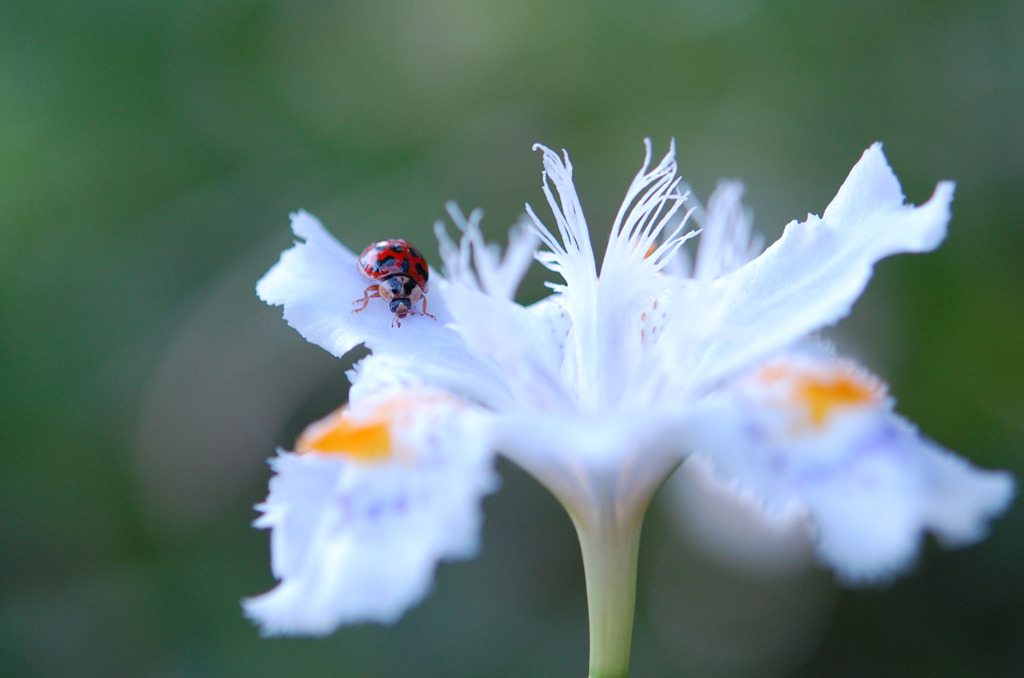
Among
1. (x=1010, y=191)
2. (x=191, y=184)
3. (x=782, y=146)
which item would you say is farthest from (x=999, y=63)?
(x=191, y=184)

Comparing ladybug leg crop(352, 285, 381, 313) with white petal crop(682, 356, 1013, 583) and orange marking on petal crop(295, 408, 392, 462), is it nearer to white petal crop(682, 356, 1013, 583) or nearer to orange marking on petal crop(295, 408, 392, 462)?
orange marking on petal crop(295, 408, 392, 462)

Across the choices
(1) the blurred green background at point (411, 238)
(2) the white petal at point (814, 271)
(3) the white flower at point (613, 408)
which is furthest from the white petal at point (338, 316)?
(1) the blurred green background at point (411, 238)

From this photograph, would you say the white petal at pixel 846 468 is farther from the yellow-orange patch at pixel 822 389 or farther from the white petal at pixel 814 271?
the white petal at pixel 814 271

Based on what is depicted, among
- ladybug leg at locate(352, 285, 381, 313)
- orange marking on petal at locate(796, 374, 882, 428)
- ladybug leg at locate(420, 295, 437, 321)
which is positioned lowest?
orange marking on petal at locate(796, 374, 882, 428)

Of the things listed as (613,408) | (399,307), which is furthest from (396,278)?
(613,408)

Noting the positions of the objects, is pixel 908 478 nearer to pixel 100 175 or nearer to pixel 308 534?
pixel 308 534

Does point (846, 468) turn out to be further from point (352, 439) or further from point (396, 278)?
point (396, 278)

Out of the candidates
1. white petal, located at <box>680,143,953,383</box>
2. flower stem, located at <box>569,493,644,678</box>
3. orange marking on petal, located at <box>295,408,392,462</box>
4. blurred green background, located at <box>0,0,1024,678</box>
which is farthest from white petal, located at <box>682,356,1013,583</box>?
blurred green background, located at <box>0,0,1024,678</box>
